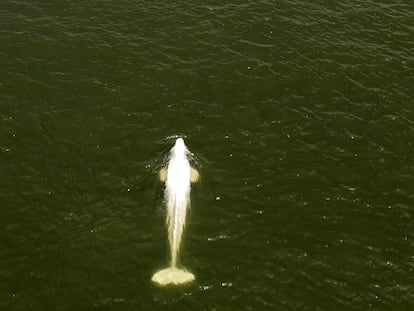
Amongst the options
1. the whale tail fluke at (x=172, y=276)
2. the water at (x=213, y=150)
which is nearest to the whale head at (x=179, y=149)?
the water at (x=213, y=150)

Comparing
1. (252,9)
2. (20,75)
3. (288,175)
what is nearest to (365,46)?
(252,9)

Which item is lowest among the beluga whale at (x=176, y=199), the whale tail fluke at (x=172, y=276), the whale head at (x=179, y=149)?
the whale tail fluke at (x=172, y=276)

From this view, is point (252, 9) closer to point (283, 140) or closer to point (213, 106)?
point (213, 106)

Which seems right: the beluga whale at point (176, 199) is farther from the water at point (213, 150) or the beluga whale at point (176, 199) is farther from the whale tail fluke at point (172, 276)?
the water at point (213, 150)

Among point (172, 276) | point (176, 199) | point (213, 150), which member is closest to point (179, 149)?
point (213, 150)

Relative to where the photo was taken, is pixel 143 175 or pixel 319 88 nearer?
pixel 143 175

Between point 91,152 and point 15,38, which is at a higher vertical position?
point 15,38
